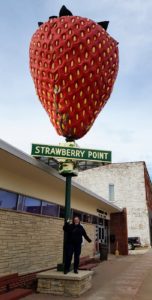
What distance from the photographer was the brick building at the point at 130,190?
28.9 meters

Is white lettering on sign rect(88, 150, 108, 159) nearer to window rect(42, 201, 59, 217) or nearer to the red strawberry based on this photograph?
the red strawberry

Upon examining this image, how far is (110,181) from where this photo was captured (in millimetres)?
31500

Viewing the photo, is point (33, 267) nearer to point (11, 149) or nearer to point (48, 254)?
point (48, 254)

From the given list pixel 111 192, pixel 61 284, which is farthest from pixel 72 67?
pixel 111 192

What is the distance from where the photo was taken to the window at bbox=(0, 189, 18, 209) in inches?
293

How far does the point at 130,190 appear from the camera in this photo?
3033cm

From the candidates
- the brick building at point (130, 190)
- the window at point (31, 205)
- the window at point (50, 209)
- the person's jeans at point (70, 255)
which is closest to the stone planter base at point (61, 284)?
the person's jeans at point (70, 255)

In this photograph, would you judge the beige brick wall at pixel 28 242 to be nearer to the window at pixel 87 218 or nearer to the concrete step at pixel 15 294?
the concrete step at pixel 15 294

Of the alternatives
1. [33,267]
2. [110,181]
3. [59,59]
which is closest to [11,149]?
[59,59]

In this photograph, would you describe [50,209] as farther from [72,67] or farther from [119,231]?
[119,231]

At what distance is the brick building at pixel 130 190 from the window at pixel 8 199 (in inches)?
900

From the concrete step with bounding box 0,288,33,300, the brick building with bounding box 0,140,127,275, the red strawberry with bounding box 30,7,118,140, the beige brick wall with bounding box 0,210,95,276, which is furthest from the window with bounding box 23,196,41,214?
the red strawberry with bounding box 30,7,118,140

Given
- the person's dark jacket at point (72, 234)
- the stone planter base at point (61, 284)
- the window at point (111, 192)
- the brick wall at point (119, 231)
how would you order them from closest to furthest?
1. the stone planter base at point (61, 284)
2. the person's dark jacket at point (72, 234)
3. the brick wall at point (119, 231)
4. the window at point (111, 192)

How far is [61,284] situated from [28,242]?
1.76 m
